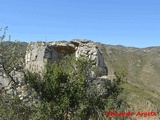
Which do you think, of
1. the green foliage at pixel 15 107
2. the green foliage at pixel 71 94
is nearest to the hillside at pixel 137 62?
the green foliage at pixel 71 94

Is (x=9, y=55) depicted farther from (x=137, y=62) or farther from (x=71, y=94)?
(x=137, y=62)

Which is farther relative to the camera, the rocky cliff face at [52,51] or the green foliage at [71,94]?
the rocky cliff face at [52,51]

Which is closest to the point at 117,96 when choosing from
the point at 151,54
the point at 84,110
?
the point at 84,110

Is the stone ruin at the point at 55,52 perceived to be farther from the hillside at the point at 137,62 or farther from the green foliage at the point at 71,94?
the hillside at the point at 137,62

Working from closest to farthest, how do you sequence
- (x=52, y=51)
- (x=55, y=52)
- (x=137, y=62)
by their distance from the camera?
(x=52, y=51)
(x=55, y=52)
(x=137, y=62)

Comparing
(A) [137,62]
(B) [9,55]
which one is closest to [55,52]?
(B) [9,55]

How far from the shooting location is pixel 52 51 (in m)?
19.7

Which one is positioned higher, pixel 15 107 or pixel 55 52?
pixel 55 52

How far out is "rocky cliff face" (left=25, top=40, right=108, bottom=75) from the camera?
17.9 m

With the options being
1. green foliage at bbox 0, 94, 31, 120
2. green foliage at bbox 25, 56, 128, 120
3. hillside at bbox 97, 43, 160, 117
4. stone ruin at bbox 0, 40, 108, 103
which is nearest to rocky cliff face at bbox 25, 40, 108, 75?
stone ruin at bbox 0, 40, 108, 103

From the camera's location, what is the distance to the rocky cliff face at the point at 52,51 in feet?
58.8

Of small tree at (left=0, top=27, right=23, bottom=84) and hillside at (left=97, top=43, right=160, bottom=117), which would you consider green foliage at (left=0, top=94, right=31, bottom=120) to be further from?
hillside at (left=97, top=43, right=160, bottom=117)

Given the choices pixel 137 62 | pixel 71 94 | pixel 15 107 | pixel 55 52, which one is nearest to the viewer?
pixel 71 94

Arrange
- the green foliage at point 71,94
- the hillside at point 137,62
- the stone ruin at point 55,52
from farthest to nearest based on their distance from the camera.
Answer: the hillside at point 137,62, the stone ruin at point 55,52, the green foliage at point 71,94
